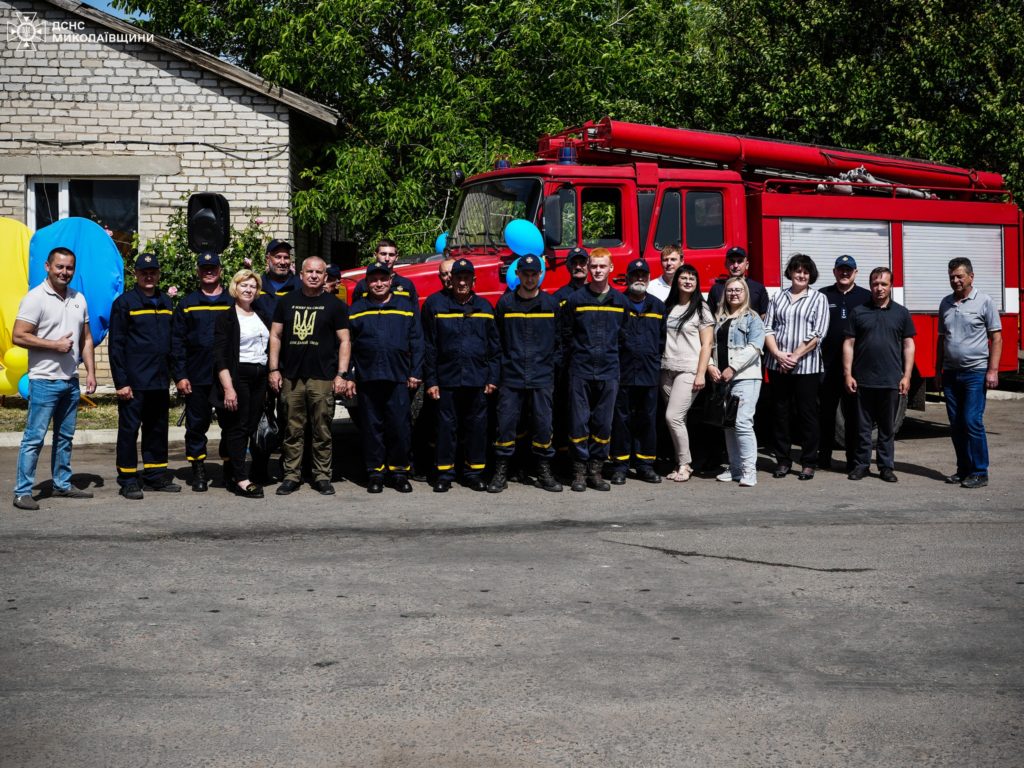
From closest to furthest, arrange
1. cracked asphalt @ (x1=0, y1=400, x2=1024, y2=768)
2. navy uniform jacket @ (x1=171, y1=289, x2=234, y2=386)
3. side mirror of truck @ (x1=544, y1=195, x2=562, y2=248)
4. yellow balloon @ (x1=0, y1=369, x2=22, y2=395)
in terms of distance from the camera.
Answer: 1. cracked asphalt @ (x1=0, y1=400, x2=1024, y2=768)
2. navy uniform jacket @ (x1=171, y1=289, x2=234, y2=386)
3. side mirror of truck @ (x1=544, y1=195, x2=562, y2=248)
4. yellow balloon @ (x1=0, y1=369, x2=22, y2=395)

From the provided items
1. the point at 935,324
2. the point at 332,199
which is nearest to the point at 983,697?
the point at 935,324

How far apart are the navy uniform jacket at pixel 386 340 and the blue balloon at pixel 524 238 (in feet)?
4.92

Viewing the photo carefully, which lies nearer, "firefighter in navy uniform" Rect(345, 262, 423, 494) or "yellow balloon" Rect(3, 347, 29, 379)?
"firefighter in navy uniform" Rect(345, 262, 423, 494)

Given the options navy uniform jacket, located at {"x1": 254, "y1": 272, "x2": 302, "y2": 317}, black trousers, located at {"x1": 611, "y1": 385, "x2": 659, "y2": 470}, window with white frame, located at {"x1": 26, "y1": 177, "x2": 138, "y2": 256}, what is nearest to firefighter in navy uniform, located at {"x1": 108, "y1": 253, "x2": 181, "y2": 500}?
navy uniform jacket, located at {"x1": 254, "y1": 272, "x2": 302, "y2": 317}

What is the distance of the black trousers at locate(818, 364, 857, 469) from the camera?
392 inches

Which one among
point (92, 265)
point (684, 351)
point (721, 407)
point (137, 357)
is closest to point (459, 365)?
point (684, 351)

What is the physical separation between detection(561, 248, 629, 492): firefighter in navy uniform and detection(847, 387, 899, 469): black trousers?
86.9 inches

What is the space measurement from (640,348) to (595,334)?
0.44 meters

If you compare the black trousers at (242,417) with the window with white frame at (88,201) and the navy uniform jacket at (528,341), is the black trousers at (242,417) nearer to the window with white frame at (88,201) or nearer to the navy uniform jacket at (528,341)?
the navy uniform jacket at (528,341)

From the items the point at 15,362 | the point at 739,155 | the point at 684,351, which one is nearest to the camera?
the point at 684,351

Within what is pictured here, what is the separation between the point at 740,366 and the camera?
372 inches

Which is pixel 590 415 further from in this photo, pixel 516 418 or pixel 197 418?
pixel 197 418

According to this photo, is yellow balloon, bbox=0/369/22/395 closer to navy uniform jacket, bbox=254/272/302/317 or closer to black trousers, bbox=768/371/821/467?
navy uniform jacket, bbox=254/272/302/317

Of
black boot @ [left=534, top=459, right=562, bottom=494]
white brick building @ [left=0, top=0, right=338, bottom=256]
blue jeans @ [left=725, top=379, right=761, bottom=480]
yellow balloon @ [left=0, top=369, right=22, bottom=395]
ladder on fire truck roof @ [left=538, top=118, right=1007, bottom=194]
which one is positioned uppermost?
white brick building @ [left=0, top=0, right=338, bottom=256]
